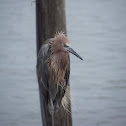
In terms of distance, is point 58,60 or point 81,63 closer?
point 58,60

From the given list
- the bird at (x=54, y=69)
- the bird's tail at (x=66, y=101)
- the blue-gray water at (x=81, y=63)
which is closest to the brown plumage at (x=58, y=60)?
the bird at (x=54, y=69)

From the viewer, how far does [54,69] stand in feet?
5.88

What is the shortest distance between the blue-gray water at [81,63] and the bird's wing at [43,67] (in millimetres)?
1041

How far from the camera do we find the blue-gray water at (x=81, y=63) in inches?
122

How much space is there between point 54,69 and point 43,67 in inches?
2.6

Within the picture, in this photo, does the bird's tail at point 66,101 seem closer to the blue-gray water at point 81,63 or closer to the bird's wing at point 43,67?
the bird's wing at point 43,67

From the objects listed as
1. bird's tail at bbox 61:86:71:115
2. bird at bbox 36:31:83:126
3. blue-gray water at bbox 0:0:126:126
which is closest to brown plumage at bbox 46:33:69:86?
bird at bbox 36:31:83:126

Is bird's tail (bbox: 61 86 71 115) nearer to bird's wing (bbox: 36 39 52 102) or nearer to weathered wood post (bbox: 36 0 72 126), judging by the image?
bird's wing (bbox: 36 39 52 102)

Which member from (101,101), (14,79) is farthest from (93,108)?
(14,79)

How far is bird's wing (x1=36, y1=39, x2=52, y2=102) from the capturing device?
1.80 metres

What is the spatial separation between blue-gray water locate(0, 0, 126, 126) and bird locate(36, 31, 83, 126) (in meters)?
0.96

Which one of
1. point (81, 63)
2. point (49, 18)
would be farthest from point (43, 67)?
point (81, 63)

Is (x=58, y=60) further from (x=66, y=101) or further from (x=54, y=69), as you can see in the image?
(x=66, y=101)

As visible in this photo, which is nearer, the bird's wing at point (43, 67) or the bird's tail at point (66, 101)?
the bird's wing at point (43, 67)
